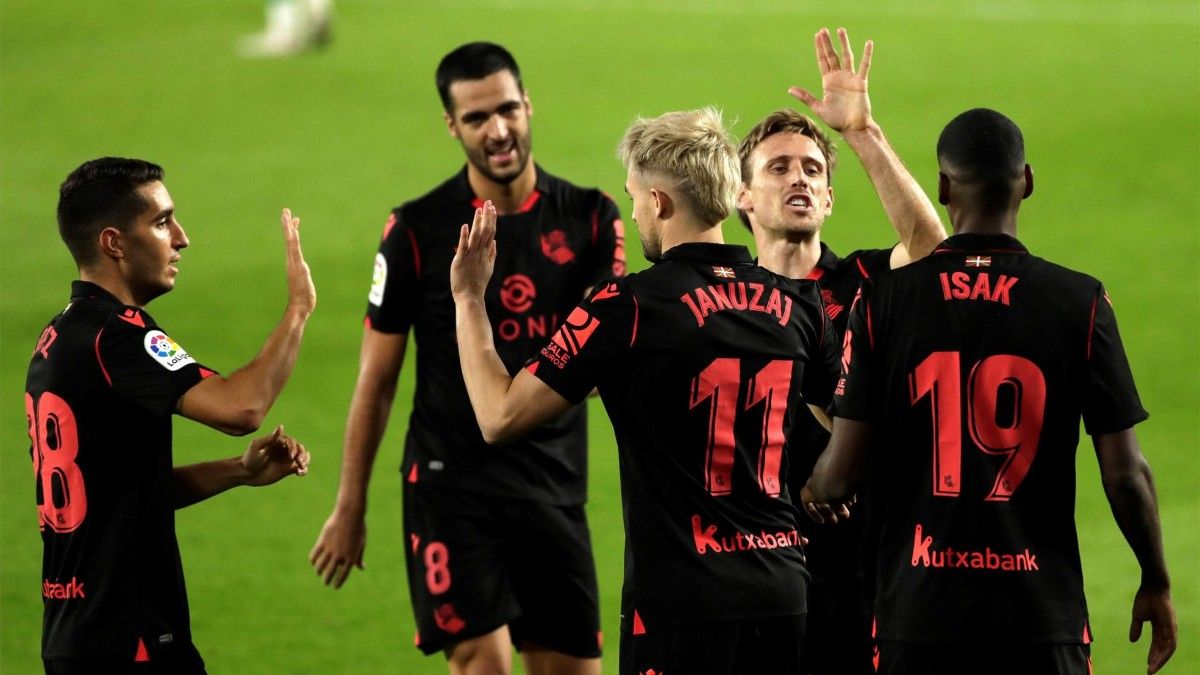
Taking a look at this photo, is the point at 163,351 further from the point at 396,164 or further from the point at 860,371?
the point at 396,164

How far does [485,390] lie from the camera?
4551 millimetres

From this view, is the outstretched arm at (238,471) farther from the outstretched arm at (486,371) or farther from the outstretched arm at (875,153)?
the outstretched arm at (875,153)

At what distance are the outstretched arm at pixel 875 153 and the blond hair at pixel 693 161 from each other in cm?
61

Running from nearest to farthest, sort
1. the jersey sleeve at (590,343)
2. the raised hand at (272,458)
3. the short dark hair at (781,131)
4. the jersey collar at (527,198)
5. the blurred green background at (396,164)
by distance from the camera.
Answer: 1. the jersey sleeve at (590,343)
2. the raised hand at (272,458)
3. the short dark hair at (781,131)
4. the jersey collar at (527,198)
5. the blurred green background at (396,164)

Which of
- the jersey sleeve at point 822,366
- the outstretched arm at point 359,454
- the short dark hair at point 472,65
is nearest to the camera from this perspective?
the jersey sleeve at point 822,366

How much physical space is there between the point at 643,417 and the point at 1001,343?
3.05 ft

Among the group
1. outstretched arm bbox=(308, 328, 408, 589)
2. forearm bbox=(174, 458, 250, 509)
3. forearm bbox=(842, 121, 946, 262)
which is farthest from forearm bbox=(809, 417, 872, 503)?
outstretched arm bbox=(308, 328, 408, 589)

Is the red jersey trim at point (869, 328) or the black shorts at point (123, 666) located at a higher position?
the red jersey trim at point (869, 328)

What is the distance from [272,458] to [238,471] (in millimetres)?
159

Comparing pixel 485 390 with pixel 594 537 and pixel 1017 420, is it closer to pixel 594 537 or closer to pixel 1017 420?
pixel 1017 420

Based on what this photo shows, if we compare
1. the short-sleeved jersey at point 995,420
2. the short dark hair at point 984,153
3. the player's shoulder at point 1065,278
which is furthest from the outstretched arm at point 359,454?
the player's shoulder at point 1065,278

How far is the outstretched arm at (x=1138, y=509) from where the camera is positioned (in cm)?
436

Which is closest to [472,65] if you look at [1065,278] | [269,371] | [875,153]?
[875,153]

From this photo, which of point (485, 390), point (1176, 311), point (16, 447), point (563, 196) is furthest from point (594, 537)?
point (1176, 311)
